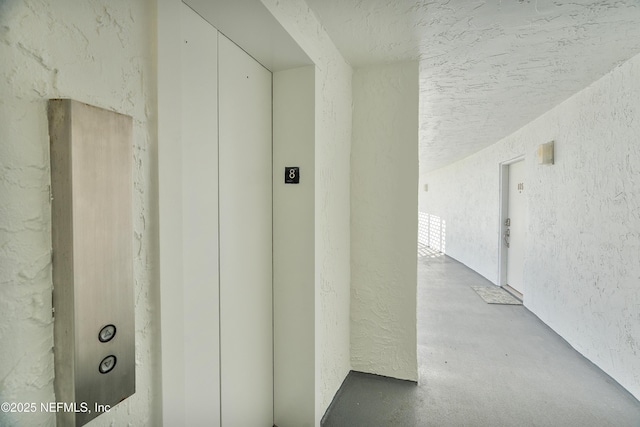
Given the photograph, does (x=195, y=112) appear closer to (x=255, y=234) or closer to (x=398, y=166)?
(x=255, y=234)

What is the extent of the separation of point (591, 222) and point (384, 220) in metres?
1.70

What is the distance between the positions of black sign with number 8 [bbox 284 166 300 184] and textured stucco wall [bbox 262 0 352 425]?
0.32ft

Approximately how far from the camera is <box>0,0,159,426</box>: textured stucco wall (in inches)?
17.9

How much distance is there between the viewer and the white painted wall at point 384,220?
1829mm

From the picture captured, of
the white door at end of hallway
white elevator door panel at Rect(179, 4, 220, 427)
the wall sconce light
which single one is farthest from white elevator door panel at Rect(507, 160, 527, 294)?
white elevator door panel at Rect(179, 4, 220, 427)

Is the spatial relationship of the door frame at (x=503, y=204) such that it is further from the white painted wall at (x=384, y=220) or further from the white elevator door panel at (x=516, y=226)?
the white painted wall at (x=384, y=220)

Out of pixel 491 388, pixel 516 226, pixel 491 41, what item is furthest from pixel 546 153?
pixel 491 388

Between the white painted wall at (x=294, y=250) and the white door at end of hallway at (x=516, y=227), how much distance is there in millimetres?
3267

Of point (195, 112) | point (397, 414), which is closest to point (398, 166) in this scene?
point (195, 112)

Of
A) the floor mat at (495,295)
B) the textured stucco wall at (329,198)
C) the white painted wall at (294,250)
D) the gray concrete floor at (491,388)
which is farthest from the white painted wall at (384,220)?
the floor mat at (495,295)

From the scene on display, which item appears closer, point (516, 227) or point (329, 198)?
point (329, 198)

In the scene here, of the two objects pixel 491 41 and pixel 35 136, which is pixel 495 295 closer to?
pixel 491 41

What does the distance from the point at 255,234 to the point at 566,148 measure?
2913mm

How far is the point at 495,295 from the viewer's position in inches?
148
